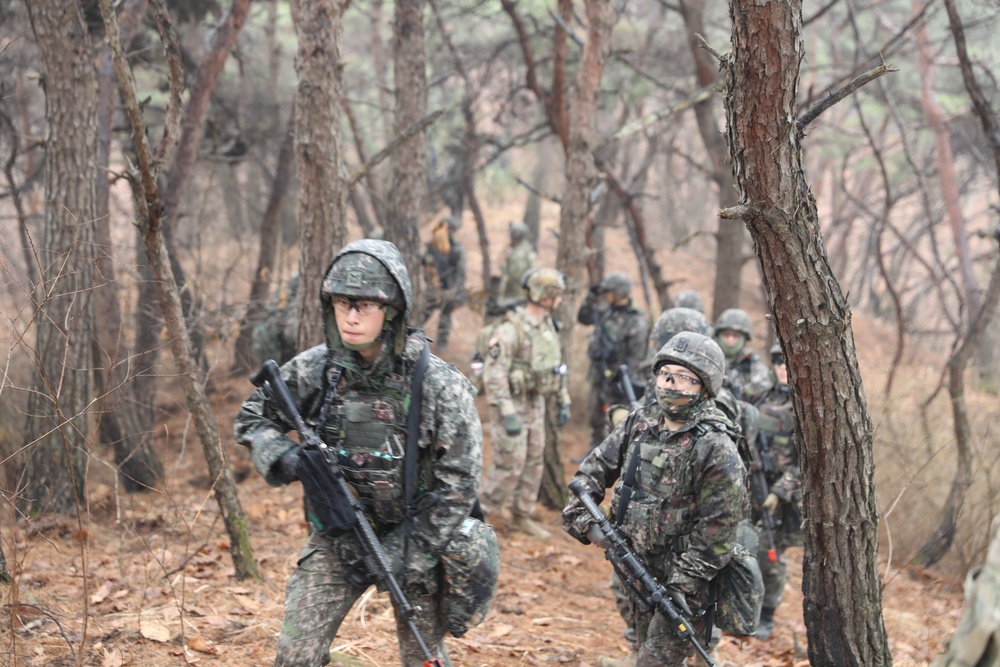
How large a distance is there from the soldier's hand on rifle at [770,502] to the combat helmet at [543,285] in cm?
260

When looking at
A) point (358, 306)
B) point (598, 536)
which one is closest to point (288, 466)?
point (358, 306)

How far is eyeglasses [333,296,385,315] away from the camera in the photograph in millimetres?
3322

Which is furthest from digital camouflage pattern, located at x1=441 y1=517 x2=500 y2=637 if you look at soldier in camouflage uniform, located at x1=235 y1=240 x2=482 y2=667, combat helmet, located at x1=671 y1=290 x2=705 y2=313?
combat helmet, located at x1=671 y1=290 x2=705 y2=313

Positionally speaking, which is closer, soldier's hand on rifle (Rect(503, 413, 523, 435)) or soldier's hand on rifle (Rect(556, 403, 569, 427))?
soldier's hand on rifle (Rect(503, 413, 523, 435))

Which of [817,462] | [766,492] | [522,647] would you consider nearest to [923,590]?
[766,492]

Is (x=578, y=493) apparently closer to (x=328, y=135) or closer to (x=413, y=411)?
(x=413, y=411)

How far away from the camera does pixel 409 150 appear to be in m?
8.65

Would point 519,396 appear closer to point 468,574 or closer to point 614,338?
point 614,338

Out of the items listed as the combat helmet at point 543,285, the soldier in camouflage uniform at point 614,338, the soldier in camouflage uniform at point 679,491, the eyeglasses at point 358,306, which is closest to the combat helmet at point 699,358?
the soldier in camouflage uniform at point 679,491

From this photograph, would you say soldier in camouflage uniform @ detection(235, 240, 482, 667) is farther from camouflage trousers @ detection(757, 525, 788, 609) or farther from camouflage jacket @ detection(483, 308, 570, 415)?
camouflage jacket @ detection(483, 308, 570, 415)

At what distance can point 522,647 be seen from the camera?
5.07m

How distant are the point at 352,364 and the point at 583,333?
429 inches

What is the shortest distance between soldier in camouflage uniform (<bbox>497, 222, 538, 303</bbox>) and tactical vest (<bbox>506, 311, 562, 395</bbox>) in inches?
163

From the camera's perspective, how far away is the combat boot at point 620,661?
4855mm
